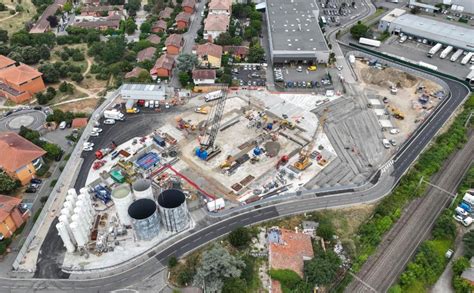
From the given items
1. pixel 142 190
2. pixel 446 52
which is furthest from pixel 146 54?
pixel 446 52

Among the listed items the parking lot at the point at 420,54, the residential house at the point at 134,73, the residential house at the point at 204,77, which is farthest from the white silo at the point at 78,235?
the parking lot at the point at 420,54

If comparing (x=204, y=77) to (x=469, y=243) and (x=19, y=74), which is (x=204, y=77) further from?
(x=469, y=243)

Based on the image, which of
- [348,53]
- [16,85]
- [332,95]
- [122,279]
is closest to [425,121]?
[332,95]

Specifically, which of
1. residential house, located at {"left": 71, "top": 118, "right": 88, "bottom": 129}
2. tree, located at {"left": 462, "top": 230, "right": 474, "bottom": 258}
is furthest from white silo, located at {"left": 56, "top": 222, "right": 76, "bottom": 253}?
tree, located at {"left": 462, "top": 230, "right": 474, "bottom": 258}

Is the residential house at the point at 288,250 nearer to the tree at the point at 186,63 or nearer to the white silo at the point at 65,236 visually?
the white silo at the point at 65,236

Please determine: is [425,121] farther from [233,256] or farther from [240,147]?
[233,256]

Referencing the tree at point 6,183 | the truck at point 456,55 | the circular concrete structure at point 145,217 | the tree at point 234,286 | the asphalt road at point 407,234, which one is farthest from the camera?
the truck at point 456,55
